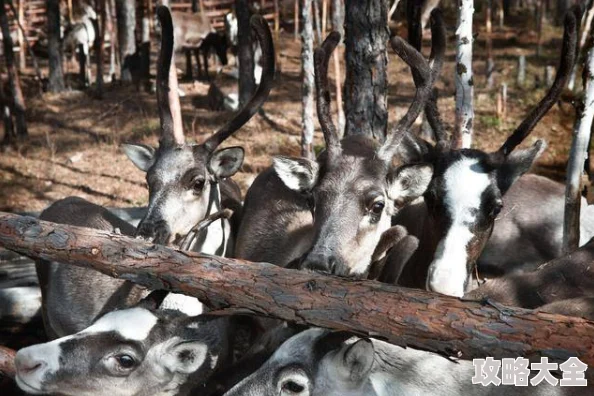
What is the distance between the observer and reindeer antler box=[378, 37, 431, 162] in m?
4.70

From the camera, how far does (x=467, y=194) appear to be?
445 centimetres

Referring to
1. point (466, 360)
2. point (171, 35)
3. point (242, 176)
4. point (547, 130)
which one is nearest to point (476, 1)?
point (547, 130)

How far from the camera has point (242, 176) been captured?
11.1 m

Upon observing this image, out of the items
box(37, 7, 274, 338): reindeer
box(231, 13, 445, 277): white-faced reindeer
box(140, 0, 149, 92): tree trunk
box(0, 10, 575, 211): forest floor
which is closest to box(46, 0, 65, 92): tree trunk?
box(0, 10, 575, 211): forest floor

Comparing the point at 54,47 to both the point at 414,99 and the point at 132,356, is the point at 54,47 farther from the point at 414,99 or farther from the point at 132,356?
the point at 132,356

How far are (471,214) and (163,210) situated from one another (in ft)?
6.49

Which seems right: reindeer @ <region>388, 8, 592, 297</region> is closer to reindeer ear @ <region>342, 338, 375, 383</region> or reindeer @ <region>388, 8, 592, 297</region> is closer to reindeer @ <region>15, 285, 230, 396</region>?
reindeer ear @ <region>342, 338, 375, 383</region>

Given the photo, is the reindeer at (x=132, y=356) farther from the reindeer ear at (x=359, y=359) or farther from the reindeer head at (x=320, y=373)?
the reindeer ear at (x=359, y=359)

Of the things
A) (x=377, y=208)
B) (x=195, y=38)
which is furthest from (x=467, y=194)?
(x=195, y=38)

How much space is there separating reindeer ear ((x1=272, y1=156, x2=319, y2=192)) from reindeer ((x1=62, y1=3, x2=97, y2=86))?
14.0 meters

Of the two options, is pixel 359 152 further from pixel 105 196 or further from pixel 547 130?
pixel 547 130

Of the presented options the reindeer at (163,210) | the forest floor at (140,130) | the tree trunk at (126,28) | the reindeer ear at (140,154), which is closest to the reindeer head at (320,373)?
the reindeer at (163,210)

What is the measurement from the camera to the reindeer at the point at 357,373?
10.9 feet

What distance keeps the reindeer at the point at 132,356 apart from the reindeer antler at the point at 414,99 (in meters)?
1.50
